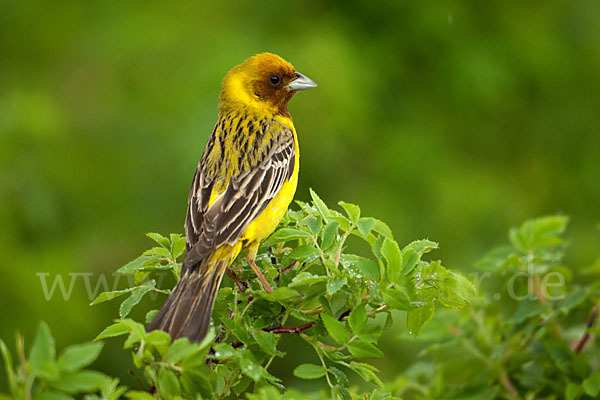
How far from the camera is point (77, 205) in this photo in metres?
7.70

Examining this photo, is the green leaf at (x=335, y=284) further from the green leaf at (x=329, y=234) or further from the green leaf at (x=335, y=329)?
the green leaf at (x=329, y=234)

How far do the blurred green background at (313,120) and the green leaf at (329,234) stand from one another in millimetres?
4362

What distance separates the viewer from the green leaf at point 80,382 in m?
1.76

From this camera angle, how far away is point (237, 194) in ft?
13.2

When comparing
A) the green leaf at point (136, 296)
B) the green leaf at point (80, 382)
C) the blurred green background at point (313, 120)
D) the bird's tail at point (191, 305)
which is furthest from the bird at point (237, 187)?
the blurred green background at point (313, 120)

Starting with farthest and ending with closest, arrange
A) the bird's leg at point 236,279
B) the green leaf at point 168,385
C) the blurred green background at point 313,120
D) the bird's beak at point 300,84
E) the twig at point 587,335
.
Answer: the blurred green background at point 313,120 < the bird's beak at point 300,84 < the bird's leg at point 236,279 < the twig at point 587,335 < the green leaf at point 168,385

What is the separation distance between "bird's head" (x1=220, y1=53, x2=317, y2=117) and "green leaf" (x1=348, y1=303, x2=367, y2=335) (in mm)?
2750

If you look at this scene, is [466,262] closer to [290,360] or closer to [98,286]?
[290,360]

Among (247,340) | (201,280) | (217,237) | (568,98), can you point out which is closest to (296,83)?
(217,237)

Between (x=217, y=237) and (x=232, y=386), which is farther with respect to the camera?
(x=217, y=237)

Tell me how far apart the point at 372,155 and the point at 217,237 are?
463cm

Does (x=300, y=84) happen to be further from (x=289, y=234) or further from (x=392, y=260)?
(x=392, y=260)

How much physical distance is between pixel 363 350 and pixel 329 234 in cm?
43

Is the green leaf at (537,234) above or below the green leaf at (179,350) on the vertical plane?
above
